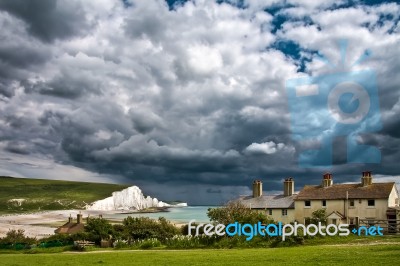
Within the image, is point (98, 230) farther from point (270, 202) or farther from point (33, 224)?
point (33, 224)

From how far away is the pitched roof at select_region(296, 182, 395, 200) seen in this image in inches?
2477

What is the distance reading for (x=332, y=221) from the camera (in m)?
64.6

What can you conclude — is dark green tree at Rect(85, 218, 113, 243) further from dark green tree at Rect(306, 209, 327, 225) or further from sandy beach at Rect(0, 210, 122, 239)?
sandy beach at Rect(0, 210, 122, 239)

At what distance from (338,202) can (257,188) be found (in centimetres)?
1648

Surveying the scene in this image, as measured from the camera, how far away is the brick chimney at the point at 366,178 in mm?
65812

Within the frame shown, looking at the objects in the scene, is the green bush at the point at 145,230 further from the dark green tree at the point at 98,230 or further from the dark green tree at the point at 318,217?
the dark green tree at the point at 318,217

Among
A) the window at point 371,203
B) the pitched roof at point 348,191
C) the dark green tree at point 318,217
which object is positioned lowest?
the dark green tree at point 318,217

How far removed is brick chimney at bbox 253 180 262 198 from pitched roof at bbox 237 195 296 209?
103 cm

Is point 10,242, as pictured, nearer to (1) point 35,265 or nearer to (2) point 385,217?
(1) point 35,265

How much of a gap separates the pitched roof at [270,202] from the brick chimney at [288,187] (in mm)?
962

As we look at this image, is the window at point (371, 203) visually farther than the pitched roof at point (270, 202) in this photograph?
No

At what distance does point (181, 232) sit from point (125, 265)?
32499mm

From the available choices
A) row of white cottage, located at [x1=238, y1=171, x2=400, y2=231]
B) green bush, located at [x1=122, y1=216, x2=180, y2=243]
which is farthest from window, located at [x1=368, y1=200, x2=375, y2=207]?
green bush, located at [x1=122, y1=216, x2=180, y2=243]

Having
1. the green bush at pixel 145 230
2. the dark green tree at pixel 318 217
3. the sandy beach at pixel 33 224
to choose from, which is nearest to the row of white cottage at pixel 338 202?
the dark green tree at pixel 318 217
